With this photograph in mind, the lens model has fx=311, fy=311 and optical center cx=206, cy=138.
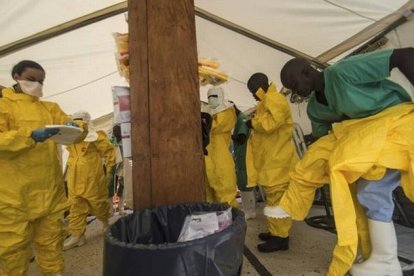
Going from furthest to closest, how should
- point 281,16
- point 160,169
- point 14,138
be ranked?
point 281,16, point 14,138, point 160,169

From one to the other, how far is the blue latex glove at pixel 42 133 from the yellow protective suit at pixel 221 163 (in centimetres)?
117

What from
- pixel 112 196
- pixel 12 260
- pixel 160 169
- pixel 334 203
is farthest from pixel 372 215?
pixel 112 196

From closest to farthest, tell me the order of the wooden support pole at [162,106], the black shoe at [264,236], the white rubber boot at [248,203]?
the wooden support pole at [162,106] → the black shoe at [264,236] → the white rubber boot at [248,203]

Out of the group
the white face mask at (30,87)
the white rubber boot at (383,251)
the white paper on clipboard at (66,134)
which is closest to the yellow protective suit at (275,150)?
the white rubber boot at (383,251)

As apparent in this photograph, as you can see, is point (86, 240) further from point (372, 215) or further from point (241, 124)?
point (372, 215)

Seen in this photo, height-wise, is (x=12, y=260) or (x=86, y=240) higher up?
(x=12, y=260)

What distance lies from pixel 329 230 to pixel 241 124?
116 centimetres

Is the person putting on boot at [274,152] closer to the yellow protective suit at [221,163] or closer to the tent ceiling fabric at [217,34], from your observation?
the yellow protective suit at [221,163]

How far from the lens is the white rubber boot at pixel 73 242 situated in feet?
8.69

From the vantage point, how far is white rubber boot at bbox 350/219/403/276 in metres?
1.36

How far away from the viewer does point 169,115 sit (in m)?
1.12

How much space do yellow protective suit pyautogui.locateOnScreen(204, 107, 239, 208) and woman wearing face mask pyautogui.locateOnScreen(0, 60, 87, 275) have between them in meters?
1.09

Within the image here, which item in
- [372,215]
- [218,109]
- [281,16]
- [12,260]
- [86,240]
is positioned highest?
[281,16]

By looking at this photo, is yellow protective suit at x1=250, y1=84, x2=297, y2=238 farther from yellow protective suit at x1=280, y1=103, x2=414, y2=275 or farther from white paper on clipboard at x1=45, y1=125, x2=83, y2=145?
white paper on clipboard at x1=45, y1=125, x2=83, y2=145
